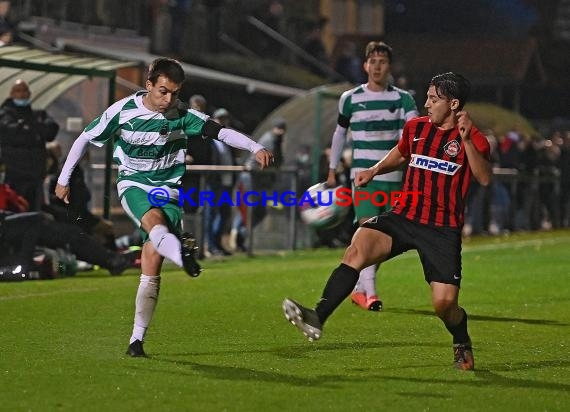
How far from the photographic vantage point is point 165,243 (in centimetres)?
958

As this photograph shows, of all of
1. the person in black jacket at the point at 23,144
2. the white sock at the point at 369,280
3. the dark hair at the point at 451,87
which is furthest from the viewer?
the person in black jacket at the point at 23,144

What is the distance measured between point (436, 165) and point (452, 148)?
0.16 meters

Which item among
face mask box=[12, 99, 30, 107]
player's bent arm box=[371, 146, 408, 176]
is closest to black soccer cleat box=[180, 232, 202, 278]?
player's bent arm box=[371, 146, 408, 176]

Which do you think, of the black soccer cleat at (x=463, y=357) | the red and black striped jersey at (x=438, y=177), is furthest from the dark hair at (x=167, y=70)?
the black soccer cleat at (x=463, y=357)

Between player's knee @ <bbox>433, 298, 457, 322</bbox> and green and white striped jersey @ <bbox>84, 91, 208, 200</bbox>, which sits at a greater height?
green and white striped jersey @ <bbox>84, 91, 208, 200</bbox>

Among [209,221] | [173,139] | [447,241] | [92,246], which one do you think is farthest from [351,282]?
[209,221]

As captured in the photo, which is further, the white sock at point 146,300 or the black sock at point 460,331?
the white sock at point 146,300

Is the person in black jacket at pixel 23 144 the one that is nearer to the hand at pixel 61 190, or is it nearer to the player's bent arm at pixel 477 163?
the hand at pixel 61 190

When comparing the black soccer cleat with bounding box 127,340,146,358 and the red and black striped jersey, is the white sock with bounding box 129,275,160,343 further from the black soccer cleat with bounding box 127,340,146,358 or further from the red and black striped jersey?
the red and black striped jersey

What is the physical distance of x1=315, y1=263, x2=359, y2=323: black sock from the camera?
371 inches

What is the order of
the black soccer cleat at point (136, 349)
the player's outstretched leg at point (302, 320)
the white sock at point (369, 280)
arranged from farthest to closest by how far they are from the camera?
1. the white sock at point (369, 280)
2. the black soccer cleat at point (136, 349)
3. the player's outstretched leg at point (302, 320)

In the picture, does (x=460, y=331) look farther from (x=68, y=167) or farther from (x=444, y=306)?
(x=68, y=167)

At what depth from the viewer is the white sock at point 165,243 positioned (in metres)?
9.48

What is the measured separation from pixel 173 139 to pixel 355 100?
13.4ft
